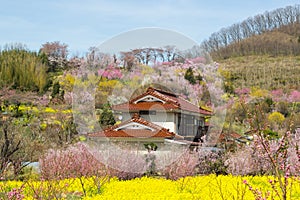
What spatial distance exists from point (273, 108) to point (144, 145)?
18.9m

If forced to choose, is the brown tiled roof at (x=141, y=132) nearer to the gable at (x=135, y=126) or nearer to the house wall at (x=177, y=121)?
the gable at (x=135, y=126)

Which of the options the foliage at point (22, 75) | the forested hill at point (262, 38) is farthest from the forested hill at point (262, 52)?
the foliage at point (22, 75)

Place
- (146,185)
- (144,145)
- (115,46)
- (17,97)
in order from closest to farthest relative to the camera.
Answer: (146,185) → (115,46) → (144,145) → (17,97)

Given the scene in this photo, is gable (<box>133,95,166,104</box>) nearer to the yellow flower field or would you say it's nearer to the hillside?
the yellow flower field

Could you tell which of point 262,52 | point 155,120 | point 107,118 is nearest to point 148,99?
point 155,120

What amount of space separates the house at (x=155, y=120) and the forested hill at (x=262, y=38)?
27.1 meters

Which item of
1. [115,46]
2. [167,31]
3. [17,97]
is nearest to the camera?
[167,31]

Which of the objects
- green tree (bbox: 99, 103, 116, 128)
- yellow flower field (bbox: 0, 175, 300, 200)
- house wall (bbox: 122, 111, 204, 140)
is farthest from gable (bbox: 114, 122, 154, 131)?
yellow flower field (bbox: 0, 175, 300, 200)

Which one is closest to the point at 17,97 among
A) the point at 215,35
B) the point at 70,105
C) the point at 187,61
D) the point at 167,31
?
the point at 70,105

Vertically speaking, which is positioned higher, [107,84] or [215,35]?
[215,35]

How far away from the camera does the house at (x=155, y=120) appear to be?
1755 cm

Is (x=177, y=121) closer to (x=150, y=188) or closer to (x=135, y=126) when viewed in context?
(x=135, y=126)

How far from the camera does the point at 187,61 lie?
25.2 metres

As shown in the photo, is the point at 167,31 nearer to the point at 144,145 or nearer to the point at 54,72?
the point at 144,145
